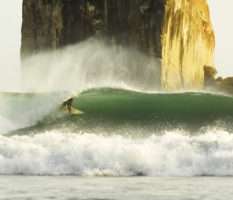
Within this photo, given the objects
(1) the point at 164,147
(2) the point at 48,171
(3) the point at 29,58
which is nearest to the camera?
(2) the point at 48,171

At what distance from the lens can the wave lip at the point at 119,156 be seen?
21.0 m

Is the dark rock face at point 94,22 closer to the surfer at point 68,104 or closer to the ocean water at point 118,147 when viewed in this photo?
the ocean water at point 118,147

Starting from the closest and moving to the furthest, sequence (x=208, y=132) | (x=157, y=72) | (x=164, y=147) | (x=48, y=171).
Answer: (x=48, y=171) → (x=164, y=147) → (x=208, y=132) → (x=157, y=72)

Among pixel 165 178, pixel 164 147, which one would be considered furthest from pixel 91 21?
pixel 165 178

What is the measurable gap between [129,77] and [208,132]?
18557mm

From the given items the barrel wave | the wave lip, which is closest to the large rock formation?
the barrel wave

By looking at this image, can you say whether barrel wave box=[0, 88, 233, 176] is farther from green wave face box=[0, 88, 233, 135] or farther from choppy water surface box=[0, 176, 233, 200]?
choppy water surface box=[0, 176, 233, 200]

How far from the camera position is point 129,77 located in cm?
4300

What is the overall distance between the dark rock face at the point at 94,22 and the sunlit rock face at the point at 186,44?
67 cm

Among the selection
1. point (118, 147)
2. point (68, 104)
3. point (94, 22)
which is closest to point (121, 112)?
point (68, 104)

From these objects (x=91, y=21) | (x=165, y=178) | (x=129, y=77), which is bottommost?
(x=165, y=178)

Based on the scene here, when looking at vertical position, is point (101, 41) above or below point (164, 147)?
above

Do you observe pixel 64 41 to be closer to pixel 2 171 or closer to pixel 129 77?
pixel 129 77

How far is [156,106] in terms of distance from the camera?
2897 centimetres
